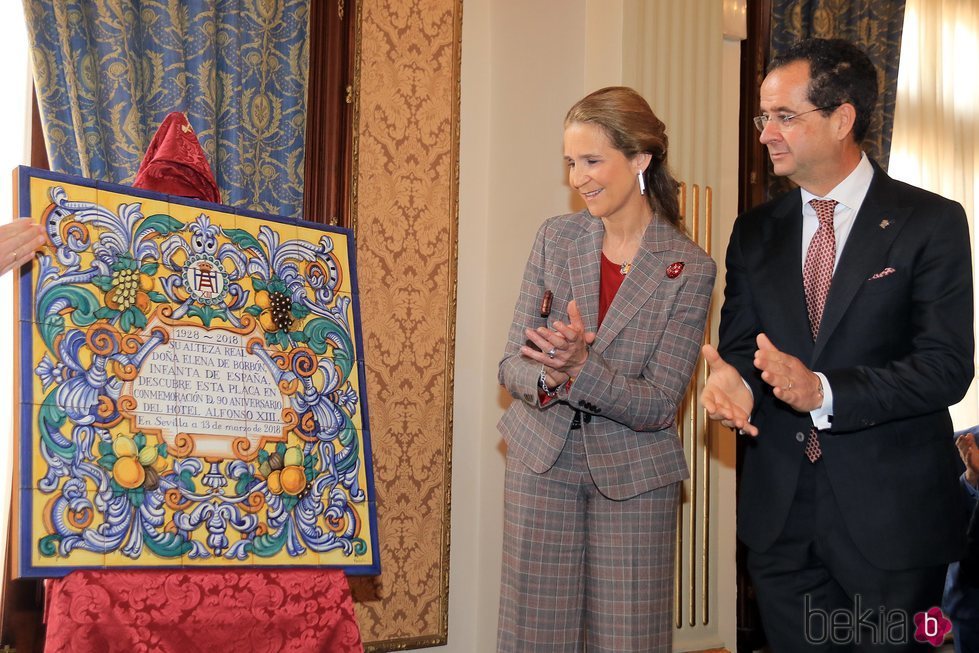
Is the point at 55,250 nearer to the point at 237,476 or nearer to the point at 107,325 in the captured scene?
the point at 107,325

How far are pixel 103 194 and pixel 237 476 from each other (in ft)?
2.23

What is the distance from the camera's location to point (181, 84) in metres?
3.16

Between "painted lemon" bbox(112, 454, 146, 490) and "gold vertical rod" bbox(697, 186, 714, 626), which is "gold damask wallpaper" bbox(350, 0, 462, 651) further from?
"painted lemon" bbox(112, 454, 146, 490)

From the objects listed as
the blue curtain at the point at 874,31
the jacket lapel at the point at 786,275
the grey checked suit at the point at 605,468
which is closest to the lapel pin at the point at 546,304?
the grey checked suit at the point at 605,468

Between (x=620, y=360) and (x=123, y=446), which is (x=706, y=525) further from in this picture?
(x=123, y=446)

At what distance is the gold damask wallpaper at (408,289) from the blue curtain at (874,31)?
191cm

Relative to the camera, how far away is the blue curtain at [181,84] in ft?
9.78

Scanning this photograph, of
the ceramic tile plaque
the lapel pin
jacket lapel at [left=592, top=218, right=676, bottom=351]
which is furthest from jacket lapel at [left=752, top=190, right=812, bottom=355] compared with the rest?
the ceramic tile plaque

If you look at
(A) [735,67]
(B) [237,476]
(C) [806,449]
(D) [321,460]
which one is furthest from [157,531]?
(A) [735,67]

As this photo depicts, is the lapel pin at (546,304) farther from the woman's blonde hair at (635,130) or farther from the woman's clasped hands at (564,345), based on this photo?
the woman's blonde hair at (635,130)

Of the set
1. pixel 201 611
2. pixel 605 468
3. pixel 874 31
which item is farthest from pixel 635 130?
pixel 874 31

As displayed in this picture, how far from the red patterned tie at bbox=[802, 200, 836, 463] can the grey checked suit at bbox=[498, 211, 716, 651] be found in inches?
13.6

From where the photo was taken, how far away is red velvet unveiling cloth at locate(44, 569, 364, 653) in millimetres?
1945

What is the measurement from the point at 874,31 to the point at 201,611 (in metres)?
4.35
